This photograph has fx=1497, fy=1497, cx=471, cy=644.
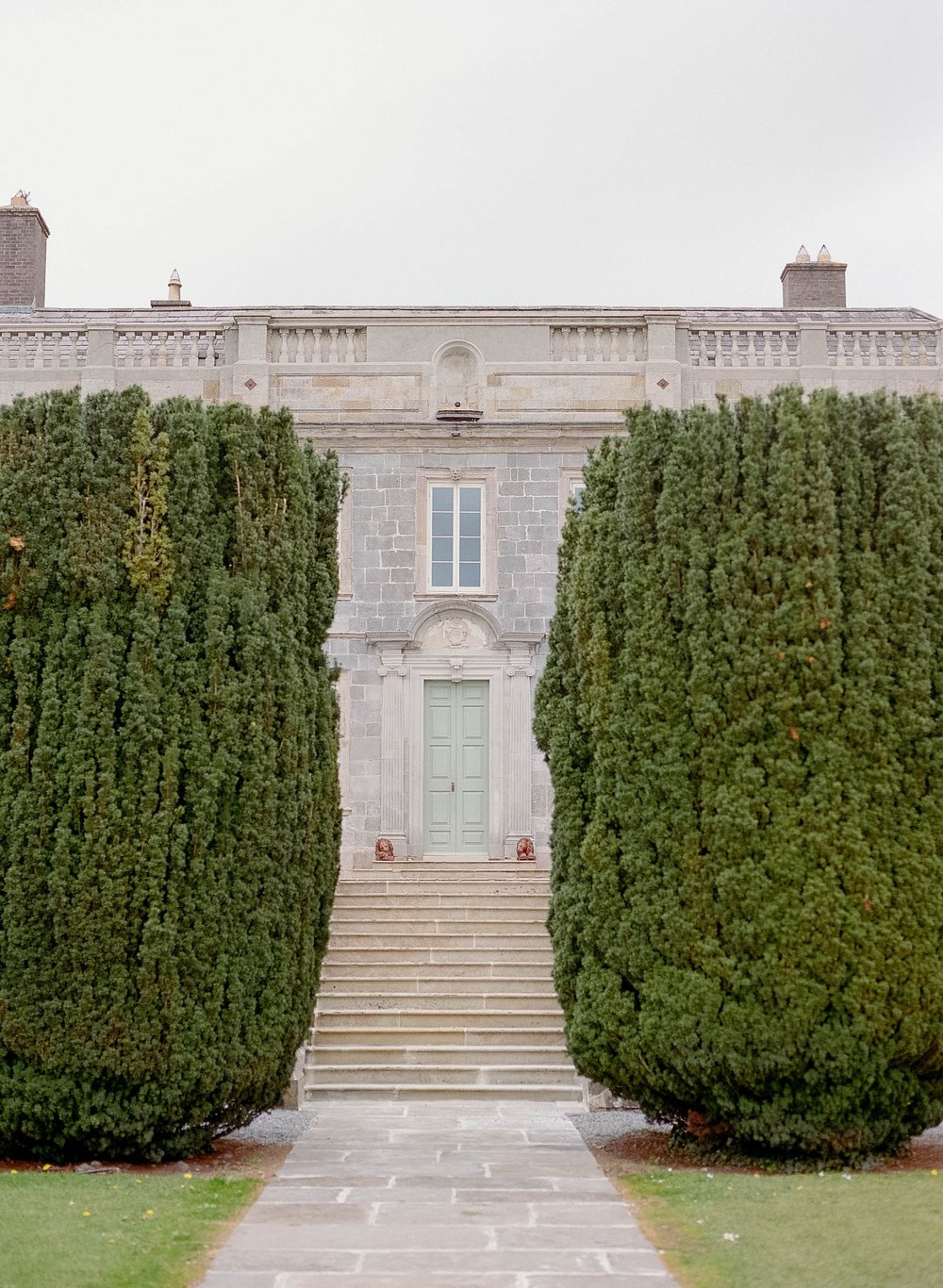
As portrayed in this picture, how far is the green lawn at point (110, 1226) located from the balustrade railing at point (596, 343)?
41.0 ft

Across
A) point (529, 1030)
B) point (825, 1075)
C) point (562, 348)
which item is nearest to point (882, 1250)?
point (825, 1075)

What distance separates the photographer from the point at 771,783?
8898 millimetres

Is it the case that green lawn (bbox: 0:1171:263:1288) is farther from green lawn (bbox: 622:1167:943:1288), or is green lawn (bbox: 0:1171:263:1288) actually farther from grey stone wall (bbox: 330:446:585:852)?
grey stone wall (bbox: 330:446:585:852)

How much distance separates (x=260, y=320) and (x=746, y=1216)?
13.7m

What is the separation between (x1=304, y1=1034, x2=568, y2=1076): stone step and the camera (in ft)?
42.0

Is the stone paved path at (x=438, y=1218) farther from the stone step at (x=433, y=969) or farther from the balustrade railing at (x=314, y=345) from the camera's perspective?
the balustrade railing at (x=314, y=345)

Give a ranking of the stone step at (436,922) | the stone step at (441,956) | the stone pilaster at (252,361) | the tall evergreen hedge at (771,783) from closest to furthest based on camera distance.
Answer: the tall evergreen hedge at (771,783) → the stone step at (441,956) → the stone step at (436,922) → the stone pilaster at (252,361)

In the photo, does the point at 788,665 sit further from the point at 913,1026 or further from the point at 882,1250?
the point at 882,1250

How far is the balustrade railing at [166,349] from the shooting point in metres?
18.9

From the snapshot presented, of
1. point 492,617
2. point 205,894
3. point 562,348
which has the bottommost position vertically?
point 205,894

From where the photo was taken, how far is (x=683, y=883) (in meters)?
8.95

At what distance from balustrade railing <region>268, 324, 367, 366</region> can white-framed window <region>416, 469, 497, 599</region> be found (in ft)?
5.80

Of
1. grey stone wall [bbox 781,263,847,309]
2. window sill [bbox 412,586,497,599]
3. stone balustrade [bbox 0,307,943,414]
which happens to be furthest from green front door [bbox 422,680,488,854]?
grey stone wall [bbox 781,263,847,309]

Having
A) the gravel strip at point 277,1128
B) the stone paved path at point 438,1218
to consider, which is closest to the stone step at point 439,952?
the gravel strip at point 277,1128
